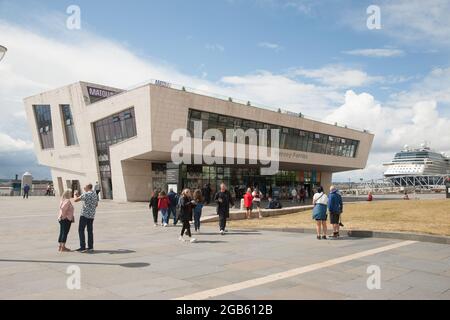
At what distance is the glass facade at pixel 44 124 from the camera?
46875mm

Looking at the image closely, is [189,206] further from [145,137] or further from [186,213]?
[145,137]

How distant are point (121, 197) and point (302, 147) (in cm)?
2208

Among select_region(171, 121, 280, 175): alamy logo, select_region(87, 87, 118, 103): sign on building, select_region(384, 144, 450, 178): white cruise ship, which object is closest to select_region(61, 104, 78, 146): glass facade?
select_region(87, 87, 118, 103): sign on building

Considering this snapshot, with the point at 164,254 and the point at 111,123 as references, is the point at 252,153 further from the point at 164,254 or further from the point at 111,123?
the point at 164,254

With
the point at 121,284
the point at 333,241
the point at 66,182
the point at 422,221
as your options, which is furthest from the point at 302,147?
the point at 121,284

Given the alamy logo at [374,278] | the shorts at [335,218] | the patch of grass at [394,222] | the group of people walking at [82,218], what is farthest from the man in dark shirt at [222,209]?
the alamy logo at [374,278]

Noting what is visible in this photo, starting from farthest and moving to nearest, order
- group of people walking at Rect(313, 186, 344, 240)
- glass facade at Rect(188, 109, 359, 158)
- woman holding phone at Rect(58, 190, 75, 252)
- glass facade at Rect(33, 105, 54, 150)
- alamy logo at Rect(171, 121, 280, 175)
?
glass facade at Rect(33, 105, 54, 150) → glass facade at Rect(188, 109, 359, 158) → alamy logo at Rect(171, 121, 280, 175) → group of people walking at Rect(313, 186, 344, 240) → woman holding phone at Rect(58, 190, 75, 252)

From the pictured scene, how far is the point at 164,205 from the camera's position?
16.9m

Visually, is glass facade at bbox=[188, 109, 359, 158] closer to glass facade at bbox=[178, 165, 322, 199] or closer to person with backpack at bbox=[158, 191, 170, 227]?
glass facade at bbox=[178, 165, 322, 199]

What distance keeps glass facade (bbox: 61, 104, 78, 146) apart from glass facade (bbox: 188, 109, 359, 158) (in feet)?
51.4

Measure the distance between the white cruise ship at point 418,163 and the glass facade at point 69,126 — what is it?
86339 millimetres

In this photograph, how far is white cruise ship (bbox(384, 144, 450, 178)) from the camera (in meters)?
101

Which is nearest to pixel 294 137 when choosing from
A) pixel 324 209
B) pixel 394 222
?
pixel 394 222

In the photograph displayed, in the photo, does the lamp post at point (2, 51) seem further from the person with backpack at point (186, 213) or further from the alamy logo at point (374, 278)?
the alamy logo at point (374, 278)
